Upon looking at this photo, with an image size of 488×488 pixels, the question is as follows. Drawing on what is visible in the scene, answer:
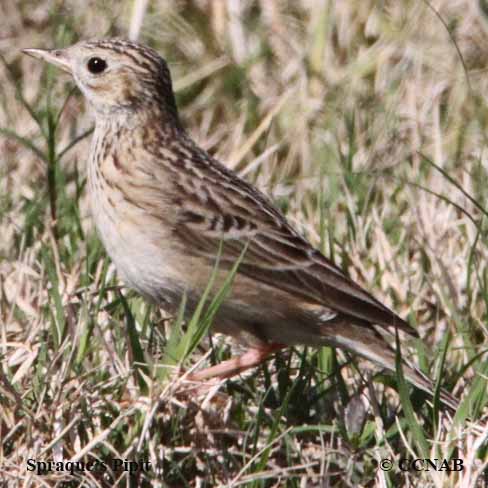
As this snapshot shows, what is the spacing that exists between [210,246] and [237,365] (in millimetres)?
556

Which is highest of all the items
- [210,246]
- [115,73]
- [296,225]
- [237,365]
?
[115,73]

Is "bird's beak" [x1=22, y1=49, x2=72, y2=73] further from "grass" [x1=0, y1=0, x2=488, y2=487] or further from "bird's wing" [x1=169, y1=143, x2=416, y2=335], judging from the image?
"bird's wing" [x1=169, y1=143, x2=416, y2=335]

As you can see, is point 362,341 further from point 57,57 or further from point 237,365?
point 57,57

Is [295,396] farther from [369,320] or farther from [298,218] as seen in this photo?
[298,218]

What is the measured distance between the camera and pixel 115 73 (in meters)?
6.17

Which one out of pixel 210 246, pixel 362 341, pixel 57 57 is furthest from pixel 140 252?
pixel 57 57

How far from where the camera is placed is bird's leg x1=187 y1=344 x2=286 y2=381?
534 centimetres

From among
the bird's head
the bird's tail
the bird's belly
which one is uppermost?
the bird's head

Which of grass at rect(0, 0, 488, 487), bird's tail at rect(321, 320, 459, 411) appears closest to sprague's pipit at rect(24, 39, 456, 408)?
bird's tail at rect(321, 320, 459, 411)

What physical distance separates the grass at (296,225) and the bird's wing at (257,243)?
0.27 metres

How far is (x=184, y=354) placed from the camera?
4844 millimetres

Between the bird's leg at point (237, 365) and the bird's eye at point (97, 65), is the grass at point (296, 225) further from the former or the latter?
the bird's eye at point (97, 65)

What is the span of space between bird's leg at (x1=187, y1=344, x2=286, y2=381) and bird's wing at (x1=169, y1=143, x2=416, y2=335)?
272 mm

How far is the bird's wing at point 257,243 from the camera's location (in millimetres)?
A: 5480
